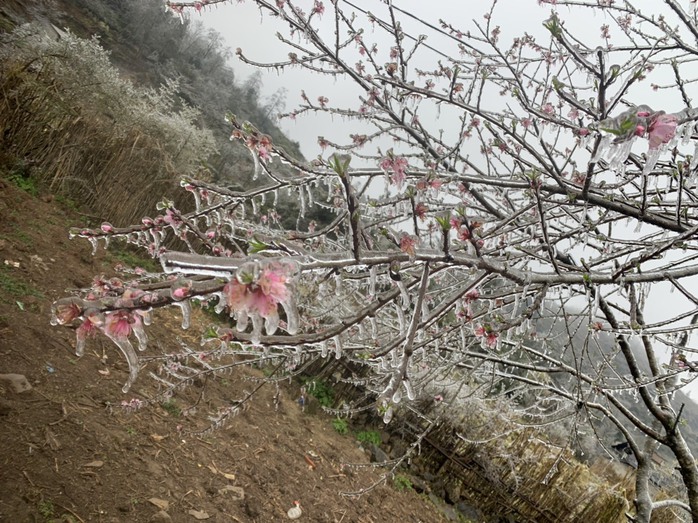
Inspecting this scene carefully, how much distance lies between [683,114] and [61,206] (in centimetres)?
852

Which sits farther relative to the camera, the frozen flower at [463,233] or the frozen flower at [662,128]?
the frozen flower at [463,233]

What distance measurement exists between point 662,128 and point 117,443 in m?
3.73

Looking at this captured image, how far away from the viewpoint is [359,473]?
5387 millimetres

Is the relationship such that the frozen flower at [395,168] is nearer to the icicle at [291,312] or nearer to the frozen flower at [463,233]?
the frozen flower at [463,233]

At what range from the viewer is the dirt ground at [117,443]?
99.3 inches

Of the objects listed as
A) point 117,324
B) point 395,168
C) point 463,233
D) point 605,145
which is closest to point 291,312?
point 117,324

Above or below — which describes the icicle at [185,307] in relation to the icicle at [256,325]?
below

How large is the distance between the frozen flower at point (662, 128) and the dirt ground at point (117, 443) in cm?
324

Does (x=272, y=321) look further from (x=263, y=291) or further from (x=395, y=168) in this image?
(x=395, y=168)

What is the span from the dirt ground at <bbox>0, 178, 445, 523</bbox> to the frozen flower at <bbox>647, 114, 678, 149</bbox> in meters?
3.24

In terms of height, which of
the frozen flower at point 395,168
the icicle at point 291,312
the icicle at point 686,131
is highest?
the icicle at point 686,131

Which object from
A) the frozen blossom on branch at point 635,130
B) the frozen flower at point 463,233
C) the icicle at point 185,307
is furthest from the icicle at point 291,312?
the frozen blossom on branch at point 635,130

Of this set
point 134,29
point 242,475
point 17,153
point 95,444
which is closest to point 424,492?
point 242,475

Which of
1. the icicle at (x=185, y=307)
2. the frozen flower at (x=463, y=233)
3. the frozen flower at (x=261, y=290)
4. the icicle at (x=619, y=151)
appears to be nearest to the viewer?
the frozen flower at (x=261, y=290)
